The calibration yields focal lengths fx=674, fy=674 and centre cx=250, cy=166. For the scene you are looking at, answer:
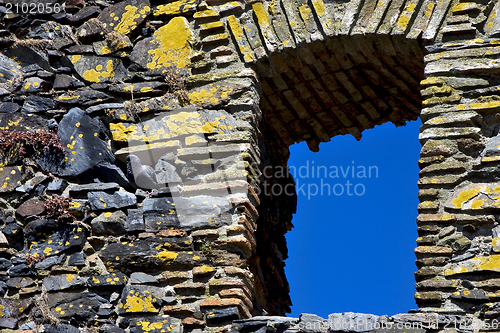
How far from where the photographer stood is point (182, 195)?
4.50m

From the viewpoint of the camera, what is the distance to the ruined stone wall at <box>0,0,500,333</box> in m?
4.06

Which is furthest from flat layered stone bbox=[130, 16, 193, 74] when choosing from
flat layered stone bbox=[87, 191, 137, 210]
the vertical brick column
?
the vertical brick column

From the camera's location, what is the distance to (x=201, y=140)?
4.62 metres

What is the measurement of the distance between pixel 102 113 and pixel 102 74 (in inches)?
13.5

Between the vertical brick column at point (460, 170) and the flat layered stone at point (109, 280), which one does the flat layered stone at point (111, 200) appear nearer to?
the flat layered stone at point (109, 280)

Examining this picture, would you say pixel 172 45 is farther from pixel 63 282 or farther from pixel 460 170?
pixel 460 170

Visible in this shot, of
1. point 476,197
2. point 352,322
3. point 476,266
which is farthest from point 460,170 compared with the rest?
point 352,322

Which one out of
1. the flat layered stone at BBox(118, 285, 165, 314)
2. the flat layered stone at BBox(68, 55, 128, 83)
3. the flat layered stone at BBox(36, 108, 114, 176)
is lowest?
the flat layered stone at BBox(118, 285, 165, 314)

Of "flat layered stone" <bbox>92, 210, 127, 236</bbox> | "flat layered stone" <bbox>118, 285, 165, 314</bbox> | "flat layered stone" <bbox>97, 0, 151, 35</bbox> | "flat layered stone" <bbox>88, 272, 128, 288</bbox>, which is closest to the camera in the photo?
"flat layered stone" <bbox>118, 285, 165, 314</bbox>

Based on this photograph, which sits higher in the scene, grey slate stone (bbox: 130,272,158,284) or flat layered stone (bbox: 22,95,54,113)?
flat layered stone (bbox: 22,95,54,113)

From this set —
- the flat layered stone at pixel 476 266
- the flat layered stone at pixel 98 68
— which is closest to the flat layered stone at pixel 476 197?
the flat layered stone at pixel 476 266

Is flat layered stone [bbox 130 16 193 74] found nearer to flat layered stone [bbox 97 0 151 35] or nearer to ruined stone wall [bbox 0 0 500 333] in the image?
ruined stone wall [bbox 0 0 500 333]

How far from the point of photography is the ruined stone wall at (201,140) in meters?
4.06

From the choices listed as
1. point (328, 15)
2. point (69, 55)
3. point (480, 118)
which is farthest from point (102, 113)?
point (480, 118)
